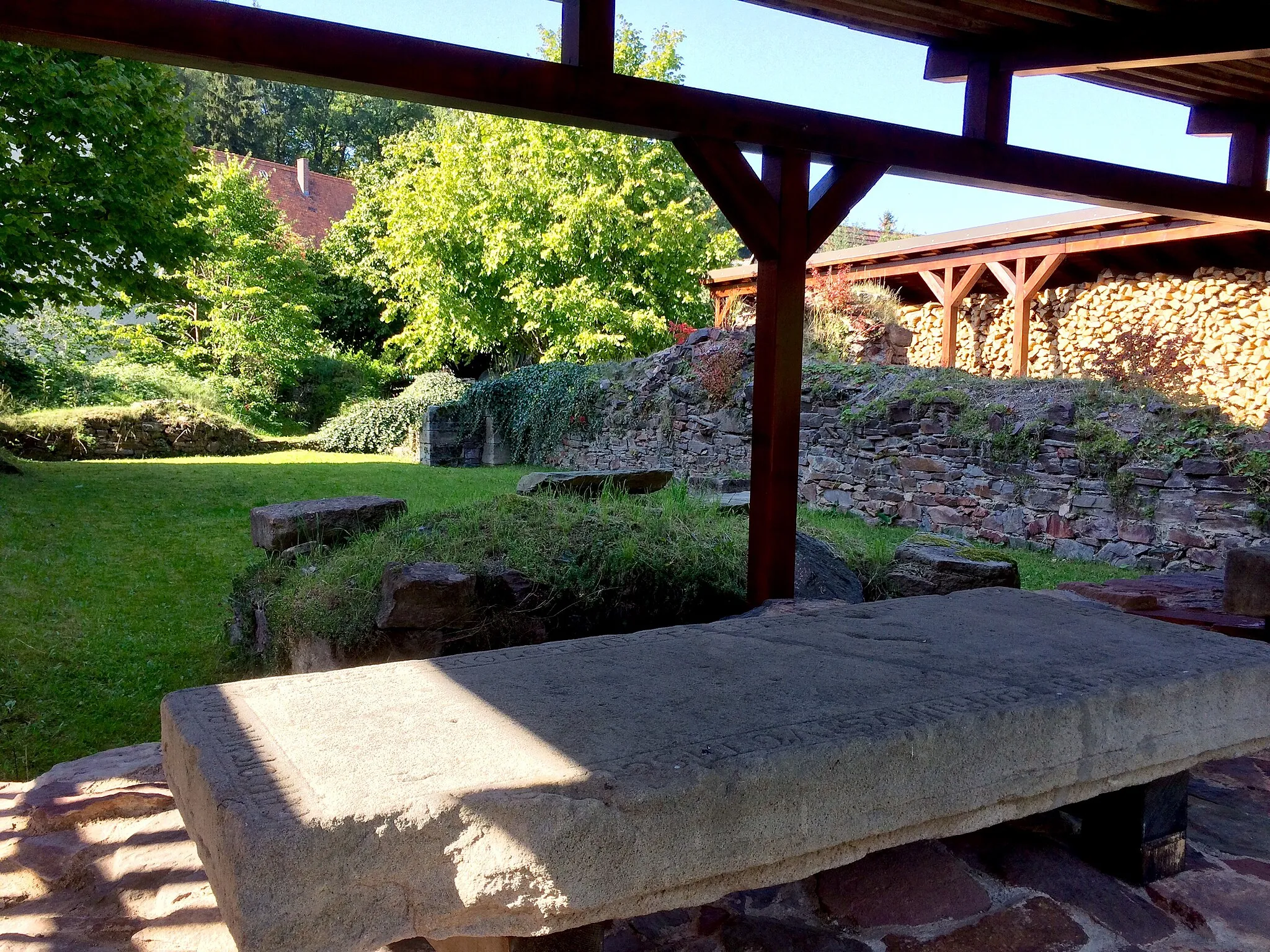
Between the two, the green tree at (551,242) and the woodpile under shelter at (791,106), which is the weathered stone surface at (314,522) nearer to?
the woodpile under shelter at (791,106)

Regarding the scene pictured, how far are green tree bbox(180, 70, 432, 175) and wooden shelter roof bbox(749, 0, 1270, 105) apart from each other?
1183 inches

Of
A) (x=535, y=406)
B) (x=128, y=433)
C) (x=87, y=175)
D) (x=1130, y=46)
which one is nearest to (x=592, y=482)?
(x=1130, y=46)

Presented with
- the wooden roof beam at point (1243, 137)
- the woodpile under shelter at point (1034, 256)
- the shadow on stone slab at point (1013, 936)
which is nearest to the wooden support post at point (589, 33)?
the shadow on stone slab at point (1013, 936)

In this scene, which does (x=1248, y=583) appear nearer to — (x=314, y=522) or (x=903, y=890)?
(x=903, y=890)

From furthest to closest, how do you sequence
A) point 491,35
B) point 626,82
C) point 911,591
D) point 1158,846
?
point 491,35, point 911,591, point 626,82, point 1158,846

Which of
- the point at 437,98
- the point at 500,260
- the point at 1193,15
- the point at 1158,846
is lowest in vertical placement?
the point at 1158,846

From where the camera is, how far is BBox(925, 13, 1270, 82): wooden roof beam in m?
4.00

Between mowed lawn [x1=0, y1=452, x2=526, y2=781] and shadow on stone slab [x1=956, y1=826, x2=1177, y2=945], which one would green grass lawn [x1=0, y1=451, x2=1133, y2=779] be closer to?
mowed lawn [x1=0, y1=452, x2=526, y2=781]

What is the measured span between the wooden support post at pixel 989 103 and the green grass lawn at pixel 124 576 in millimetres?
2519

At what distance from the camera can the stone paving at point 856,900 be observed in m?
2.27

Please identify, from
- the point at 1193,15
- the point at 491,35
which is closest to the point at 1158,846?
the point at 1193,15

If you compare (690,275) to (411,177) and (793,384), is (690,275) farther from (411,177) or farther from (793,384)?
(793,384)

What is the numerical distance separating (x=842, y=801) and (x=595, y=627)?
2.68 meters

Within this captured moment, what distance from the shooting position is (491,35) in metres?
8.37
